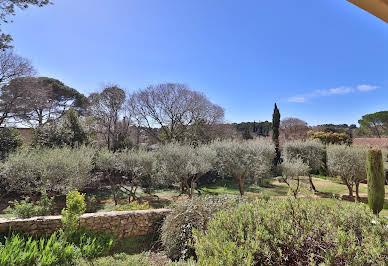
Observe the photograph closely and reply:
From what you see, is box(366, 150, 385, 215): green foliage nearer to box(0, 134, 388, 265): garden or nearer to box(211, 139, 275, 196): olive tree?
box(0, 134, 388, 265): garden

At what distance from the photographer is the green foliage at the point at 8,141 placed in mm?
11477

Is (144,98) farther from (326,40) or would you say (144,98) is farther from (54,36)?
(326,40)

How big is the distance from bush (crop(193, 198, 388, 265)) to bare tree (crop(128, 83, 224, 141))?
17.8m

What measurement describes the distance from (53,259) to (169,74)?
1807cm

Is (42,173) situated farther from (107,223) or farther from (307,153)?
(307,153)

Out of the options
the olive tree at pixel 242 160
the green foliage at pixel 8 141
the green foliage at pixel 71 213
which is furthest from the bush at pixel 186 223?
the green foliage at pixel 8 141

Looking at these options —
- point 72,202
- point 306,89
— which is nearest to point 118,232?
point 72,202

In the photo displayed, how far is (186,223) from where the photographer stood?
192 inches

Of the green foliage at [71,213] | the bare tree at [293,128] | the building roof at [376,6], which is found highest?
the bare tree at [293,128]

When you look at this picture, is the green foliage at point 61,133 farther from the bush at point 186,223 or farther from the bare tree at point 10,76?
the bush at point 186,223

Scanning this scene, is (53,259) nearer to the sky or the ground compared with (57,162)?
nearer to the ground

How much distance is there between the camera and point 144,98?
803 inches

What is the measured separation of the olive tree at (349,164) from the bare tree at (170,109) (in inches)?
500

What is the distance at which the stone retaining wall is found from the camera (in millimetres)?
5094
